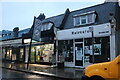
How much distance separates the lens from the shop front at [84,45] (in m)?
13.2

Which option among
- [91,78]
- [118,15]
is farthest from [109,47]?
[91,78]

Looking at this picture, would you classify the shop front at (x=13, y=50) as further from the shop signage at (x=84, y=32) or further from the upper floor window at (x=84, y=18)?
the upper floor window at (x=84, y=18)

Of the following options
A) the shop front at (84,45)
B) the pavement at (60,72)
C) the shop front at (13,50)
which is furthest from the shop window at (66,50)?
the shop front at (13,50)

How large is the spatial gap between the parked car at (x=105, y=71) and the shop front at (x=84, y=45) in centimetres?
714

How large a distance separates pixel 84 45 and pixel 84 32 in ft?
4.32

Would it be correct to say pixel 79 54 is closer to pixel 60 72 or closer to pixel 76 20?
pixel 60 72

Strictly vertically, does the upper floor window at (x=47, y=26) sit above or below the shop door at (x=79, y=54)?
above

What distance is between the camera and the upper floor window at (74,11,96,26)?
15.5 metres

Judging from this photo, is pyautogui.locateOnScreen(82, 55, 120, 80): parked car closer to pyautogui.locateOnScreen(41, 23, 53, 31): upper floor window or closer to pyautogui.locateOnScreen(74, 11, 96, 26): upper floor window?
pyautogui.locateOnScreen(74, 11, 96, 26): upper floor window

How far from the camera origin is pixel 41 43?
18859 millimetres

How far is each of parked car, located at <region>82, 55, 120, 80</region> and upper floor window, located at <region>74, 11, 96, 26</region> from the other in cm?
987

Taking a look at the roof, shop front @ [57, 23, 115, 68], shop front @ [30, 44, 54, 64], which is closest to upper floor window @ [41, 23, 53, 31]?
shop front @ [30, 44, 54, 64]

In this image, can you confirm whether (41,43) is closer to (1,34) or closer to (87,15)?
(87,15)

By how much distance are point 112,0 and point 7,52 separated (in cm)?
1941
